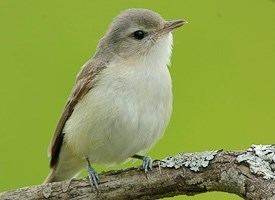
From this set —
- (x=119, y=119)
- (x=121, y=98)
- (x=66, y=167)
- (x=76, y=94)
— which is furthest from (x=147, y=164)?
(x=66, y=167)

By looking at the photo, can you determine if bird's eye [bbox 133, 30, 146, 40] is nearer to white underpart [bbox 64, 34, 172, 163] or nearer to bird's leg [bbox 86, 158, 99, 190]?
white underpart [bbox 64, 34, 172, 163]

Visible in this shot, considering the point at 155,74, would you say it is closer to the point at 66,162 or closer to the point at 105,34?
the point at 105,34

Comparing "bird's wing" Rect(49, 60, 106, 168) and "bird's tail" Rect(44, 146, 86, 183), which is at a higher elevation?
"bird's wing" Rect(49, 60, 106, 168)

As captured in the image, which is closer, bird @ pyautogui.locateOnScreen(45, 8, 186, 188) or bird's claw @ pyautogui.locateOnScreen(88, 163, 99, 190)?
bird's claw @ pyautogui.locateOnScreen(88, 163, 99, 190)

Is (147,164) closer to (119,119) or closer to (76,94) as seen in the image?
(119,119)

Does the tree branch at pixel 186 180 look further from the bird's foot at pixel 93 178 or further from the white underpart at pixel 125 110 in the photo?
the white underpart at pixel 125 110

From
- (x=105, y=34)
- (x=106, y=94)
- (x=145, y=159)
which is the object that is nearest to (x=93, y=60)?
(x=105, y=34)

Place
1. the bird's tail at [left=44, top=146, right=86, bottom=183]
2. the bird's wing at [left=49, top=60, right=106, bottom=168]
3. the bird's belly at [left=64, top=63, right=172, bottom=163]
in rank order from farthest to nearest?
1. the bird's tail at [left=44, top=146, right=86, bottom=183]
2. the bird's wing at [left=49, top=60, right=106, bottom=168]
3. the bird's belly at [left=64, top=63, right=172, bottom=163]

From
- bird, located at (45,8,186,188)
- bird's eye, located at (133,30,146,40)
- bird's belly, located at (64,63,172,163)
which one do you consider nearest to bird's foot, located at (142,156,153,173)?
bird, located at (45,8,186,188)
